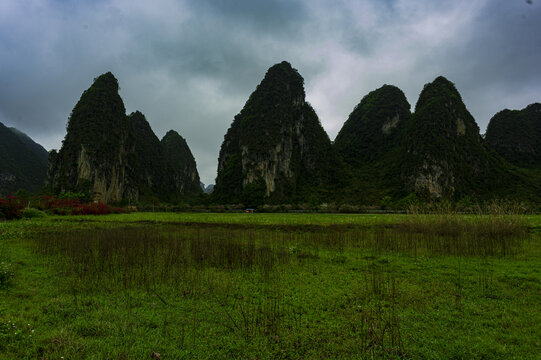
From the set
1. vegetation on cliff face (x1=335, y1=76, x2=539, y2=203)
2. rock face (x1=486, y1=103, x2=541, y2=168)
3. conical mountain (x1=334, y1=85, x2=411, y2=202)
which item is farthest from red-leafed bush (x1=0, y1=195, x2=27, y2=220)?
rock face (x1=486, y1=103, x2=541, y2=168)

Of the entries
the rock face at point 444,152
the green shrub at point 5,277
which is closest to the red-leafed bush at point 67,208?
the green shrub at point 5,277

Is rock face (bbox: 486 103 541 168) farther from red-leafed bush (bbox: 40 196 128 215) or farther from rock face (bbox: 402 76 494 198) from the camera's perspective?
red-leafed bush (bbox: 40 196 128 215)

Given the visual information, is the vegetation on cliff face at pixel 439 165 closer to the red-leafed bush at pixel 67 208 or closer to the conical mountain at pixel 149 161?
the red-leafed bush at pixel 67 208

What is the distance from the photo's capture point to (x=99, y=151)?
83062 millimetres

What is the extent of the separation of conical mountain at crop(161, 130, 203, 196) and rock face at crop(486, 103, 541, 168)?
167 meters

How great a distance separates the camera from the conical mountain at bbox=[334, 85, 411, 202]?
98188 millimetres

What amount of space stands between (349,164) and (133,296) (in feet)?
399

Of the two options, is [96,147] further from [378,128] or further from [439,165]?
[378,128]

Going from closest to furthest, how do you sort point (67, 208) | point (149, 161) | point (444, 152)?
1. point (67, 208)
2. point (444, 152)
3. point (149, 161)

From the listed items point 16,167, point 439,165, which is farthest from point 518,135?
point 16,167

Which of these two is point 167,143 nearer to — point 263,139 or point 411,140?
point 263,139

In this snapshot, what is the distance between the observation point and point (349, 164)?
395 ft

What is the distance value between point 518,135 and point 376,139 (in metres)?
61.2

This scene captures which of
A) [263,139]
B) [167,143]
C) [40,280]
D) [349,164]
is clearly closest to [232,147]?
[263,139]
